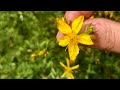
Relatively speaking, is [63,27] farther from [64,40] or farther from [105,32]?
[105,32]

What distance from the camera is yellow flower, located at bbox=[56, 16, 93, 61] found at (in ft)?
5.20

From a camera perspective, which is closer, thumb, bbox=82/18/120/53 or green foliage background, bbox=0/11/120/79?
thumb, bbox=82/18/120/53

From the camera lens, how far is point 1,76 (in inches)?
98.6

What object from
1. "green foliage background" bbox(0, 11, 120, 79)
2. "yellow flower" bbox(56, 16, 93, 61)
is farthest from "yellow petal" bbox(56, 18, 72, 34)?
"green foliage background" bbox(0, 11, 120, 79)

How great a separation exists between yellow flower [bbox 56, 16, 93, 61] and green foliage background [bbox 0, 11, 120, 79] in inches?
30.6

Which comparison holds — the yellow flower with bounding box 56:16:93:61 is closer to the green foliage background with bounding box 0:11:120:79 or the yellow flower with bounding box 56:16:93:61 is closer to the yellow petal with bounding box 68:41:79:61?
the yellow petal with bounding box 68:41:79:61

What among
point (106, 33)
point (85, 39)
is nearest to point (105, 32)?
point (106, 33)

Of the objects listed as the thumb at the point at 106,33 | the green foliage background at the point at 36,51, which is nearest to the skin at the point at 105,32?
the thumb at the point at 106,33

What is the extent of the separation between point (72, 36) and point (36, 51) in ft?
3.04

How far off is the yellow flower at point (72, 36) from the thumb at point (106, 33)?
0.16 ft

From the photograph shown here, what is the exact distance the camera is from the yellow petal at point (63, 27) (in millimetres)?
1595

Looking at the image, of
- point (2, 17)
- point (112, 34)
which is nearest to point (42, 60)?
point (2, 17)

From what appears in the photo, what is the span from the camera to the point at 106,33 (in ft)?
5.51

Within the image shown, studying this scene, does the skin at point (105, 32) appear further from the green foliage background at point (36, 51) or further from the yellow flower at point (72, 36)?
the green foliage background at point (36, 51)
